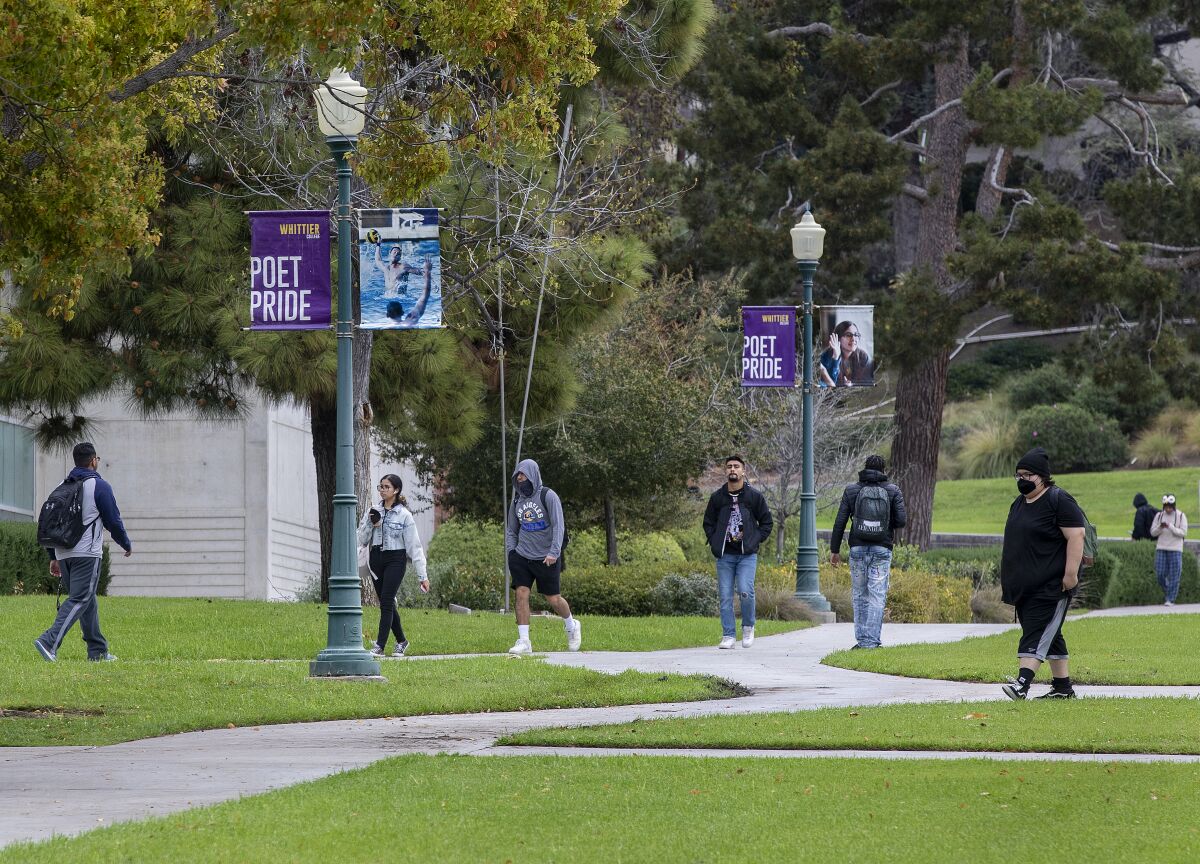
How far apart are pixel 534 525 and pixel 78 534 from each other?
393 cm

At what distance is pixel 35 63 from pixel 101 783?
4.40m

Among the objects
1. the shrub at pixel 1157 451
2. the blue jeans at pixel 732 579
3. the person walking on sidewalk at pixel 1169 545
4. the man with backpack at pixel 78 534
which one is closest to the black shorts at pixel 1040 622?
the blue jeans at pixel 732 579

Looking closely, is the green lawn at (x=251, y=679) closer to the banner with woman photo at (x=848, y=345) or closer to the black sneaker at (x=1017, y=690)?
the black sneaker at (x=1017, y=690)

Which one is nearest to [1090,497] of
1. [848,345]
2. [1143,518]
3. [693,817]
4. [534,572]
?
[1143,518]

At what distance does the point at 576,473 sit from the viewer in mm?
26406

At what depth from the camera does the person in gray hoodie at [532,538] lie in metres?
15.9

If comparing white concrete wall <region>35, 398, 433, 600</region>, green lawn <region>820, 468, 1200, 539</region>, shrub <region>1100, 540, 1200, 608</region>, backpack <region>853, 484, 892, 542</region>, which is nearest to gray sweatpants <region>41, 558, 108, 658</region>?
backpack <region>853, 484, 892, 542</region>

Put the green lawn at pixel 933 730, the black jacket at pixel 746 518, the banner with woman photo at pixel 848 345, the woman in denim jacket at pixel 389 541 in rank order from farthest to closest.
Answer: the banner with woman photo at pixel 848 345 → the black jacket at pixel 746 518 → the woman in denim jacket at pixel 389 541 → the green lawn at pixel 933 730

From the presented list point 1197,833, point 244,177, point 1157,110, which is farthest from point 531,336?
point 1157,110

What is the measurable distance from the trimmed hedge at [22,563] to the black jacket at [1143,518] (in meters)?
18.3

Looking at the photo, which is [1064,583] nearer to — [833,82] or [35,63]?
[35,63]

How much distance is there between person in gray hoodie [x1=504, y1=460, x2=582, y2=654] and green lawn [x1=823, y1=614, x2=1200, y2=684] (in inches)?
104

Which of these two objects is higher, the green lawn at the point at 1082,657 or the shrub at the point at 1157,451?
the shrub at the point at 1157,451

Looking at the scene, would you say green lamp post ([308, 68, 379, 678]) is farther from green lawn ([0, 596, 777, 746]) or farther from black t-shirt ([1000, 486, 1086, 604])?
black t-shirt ([1000, 486, 1086, 604])
